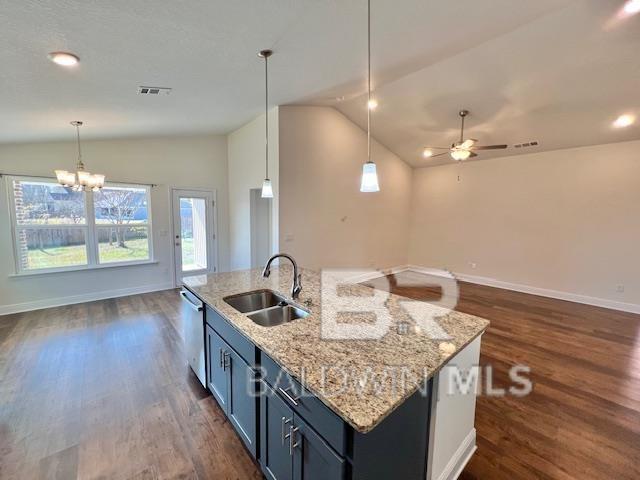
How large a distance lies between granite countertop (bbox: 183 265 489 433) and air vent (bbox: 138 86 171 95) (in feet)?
6.65

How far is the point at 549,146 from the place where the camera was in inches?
186

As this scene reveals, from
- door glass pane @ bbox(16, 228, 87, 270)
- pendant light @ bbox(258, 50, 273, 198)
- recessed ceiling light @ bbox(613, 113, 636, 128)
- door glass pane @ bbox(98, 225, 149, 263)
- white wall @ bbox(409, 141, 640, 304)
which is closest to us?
pendant light @ bbox(258, 50, 273, 198)

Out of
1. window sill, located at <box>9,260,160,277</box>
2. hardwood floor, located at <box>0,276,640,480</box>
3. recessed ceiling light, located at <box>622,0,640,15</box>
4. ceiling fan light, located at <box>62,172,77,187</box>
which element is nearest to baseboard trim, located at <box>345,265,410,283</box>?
hardwood floor, located at <box>0,276,640,480</box>

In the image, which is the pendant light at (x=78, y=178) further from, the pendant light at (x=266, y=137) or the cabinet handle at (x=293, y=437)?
the cabinet handle at (x=293, y=437)

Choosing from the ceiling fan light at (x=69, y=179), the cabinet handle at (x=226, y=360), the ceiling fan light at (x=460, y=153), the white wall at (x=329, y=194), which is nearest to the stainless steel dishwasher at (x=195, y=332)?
the cabinet handle at (x=226, y=360)

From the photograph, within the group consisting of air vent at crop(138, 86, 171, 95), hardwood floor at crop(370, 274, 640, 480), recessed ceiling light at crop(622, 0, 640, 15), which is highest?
recessed ceiling light at crop(622, 0, 640, 15)

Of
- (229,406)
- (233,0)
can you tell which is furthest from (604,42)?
(229,406)

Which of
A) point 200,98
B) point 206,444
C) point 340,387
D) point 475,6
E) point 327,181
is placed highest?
point 475,6

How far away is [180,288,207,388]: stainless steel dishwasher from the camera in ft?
7.18

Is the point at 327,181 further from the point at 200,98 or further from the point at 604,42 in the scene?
the point at 604,42

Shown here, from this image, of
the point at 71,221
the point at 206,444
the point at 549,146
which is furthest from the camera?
the point at 549,146

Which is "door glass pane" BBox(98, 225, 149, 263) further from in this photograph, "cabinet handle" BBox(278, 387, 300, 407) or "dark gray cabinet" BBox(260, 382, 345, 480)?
"cabinet handle" BBox(278, 387, 300, 407)

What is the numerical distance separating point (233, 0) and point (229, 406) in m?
2.56

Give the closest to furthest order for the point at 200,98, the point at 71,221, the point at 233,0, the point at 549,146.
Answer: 1. the point at 233,0
2. the point at 200,98
3. the point at 71,221
4. the point at 549,146
